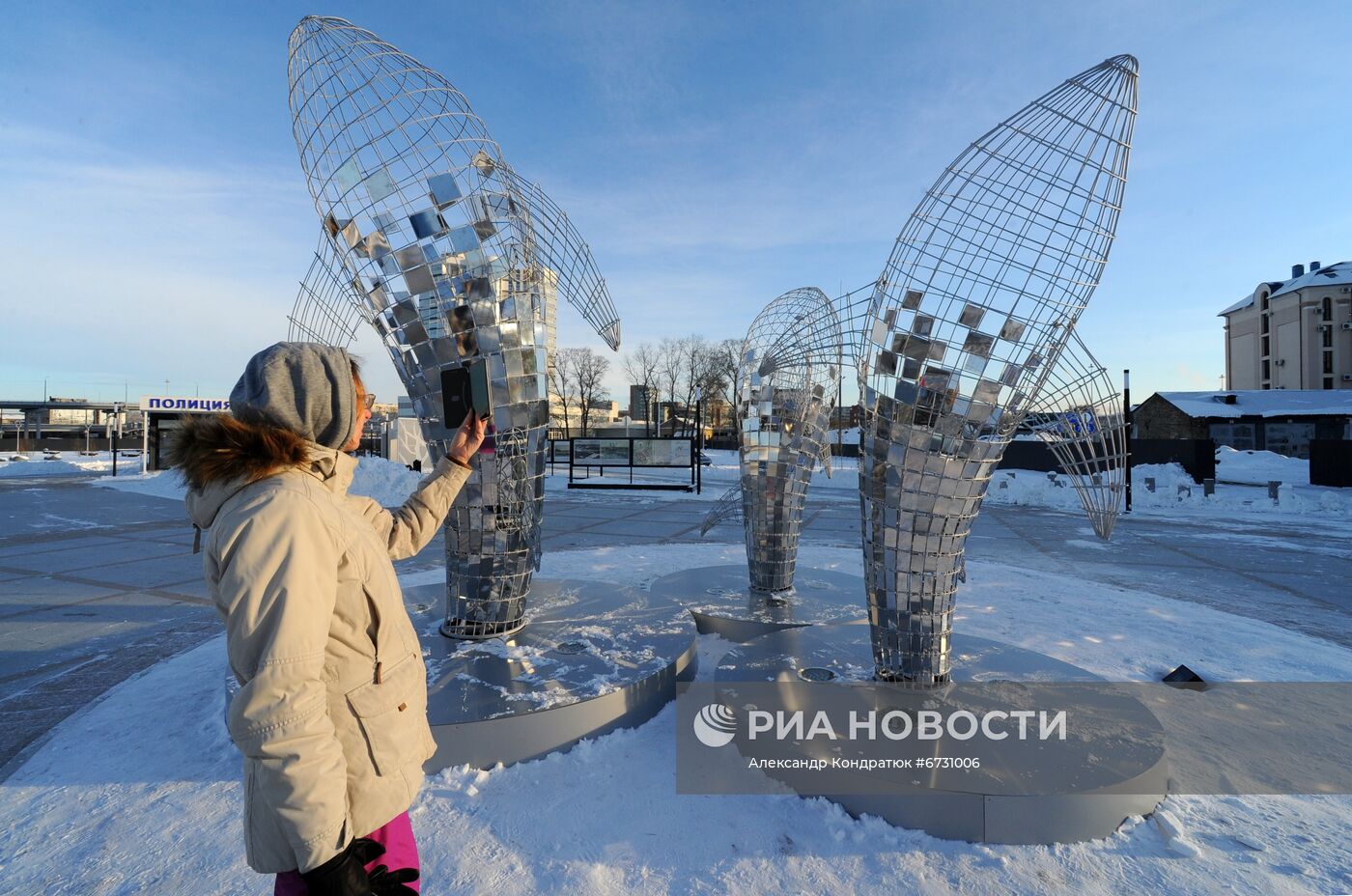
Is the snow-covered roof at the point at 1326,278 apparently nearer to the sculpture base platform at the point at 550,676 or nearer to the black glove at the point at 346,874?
the sculpture base platform at the point at 550,676

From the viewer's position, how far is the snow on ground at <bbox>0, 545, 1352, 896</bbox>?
229cm

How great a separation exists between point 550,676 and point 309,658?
92.5 inches

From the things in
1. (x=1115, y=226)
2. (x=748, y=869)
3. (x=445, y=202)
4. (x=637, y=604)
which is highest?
(x=445, y=202)

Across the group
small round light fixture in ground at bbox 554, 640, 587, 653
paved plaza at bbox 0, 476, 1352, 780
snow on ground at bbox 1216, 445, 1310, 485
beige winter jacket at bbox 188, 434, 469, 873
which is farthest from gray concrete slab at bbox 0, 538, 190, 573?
snow on ground at bbox 1216, 445, 1310, 485

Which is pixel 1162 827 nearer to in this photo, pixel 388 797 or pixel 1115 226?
pixel 1115 226

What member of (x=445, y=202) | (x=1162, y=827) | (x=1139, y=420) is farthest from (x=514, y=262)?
(x=1139, y=420)

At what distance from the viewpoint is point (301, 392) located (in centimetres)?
148

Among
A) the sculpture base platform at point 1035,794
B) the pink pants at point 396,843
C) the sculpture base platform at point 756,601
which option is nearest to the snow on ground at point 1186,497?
the sculpture base platform at point 756,601

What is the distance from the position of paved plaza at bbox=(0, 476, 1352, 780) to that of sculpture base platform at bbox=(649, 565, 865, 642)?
2.46m

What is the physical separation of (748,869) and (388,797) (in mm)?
1453

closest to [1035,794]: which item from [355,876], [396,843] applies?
[396,843]

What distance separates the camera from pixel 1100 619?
587 centimetres

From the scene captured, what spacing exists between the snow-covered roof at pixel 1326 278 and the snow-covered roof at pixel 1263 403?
1645 cm

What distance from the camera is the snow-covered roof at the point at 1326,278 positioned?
4281cm
